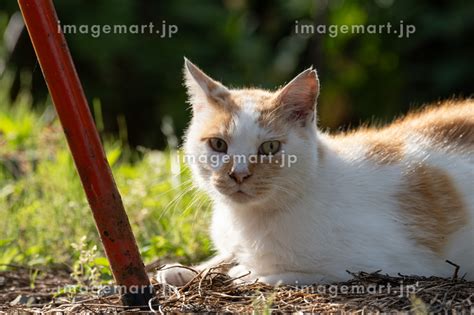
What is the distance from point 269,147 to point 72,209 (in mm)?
1541

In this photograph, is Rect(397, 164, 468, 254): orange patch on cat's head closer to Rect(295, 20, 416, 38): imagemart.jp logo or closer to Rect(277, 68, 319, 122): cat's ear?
Rect(277, 68, 319, 122): cat's ear

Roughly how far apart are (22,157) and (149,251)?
69.0 inches

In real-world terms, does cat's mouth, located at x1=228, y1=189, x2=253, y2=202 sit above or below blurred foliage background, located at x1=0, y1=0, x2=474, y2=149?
below

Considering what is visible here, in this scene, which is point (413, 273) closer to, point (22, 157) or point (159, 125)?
point (22, 157)

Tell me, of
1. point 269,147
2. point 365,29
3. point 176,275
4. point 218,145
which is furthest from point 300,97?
point 365,29

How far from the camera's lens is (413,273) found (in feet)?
10.3

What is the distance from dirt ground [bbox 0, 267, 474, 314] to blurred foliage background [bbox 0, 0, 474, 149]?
4.66 meters

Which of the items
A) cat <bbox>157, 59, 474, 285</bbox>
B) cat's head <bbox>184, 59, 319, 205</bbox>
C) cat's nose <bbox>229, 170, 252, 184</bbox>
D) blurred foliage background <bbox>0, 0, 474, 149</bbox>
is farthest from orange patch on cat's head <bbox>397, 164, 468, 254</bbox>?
blurred foliage background <bbox>0, 0, 474, 149</bbox>

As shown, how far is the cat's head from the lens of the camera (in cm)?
300

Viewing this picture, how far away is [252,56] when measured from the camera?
313 inches

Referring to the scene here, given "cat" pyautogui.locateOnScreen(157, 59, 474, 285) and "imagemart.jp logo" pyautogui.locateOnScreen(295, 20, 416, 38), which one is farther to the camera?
"imagemart.jp logo" pyautogui.locateOnScreen(295, 20, 416, 38)

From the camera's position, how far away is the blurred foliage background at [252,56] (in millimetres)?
7637

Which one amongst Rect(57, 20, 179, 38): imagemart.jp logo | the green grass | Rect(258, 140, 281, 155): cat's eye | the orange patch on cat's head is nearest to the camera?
Rect(258, 140, 281, 155): cat's eye

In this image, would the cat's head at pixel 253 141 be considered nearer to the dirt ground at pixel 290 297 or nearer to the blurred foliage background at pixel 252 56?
the dirt ground at pixel 290 297
